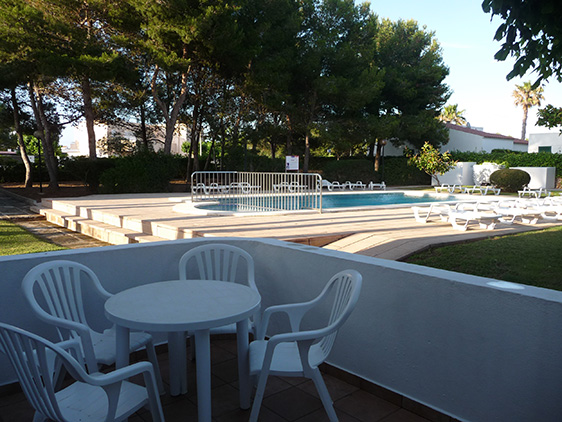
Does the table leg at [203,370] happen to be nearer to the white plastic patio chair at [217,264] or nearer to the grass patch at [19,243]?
the white plastic patio chair at [217,264]

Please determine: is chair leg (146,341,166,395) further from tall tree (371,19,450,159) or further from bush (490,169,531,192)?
tall tree (371,19,450,159)

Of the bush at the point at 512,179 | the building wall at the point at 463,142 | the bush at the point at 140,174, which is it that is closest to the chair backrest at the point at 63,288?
the bush at the point at 140,174

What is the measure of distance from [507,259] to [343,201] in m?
11.6

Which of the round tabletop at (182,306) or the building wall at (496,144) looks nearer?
the round tabletop at (182,306)

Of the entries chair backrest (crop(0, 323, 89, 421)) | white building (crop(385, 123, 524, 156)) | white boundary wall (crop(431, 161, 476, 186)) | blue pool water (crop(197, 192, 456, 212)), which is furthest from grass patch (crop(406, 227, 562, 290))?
white building (crop(385, 123, 524, 156))

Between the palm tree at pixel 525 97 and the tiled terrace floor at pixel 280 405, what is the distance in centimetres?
5494

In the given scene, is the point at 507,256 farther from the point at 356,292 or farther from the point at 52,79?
the point at 52,79

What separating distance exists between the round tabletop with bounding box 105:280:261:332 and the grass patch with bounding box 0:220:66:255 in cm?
469

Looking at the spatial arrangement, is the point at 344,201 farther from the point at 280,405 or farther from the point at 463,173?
the point at 280,405

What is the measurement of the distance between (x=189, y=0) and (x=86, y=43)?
176 inches

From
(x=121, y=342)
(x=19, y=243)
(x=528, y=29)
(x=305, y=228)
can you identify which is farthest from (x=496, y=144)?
(x=121, y=342)

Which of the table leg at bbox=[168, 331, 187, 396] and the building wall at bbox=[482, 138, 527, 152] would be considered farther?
the building wall at bbox=[482, 138, 527, 152]

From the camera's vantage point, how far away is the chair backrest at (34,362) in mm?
1586

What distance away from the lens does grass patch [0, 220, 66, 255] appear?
6.74 meters
